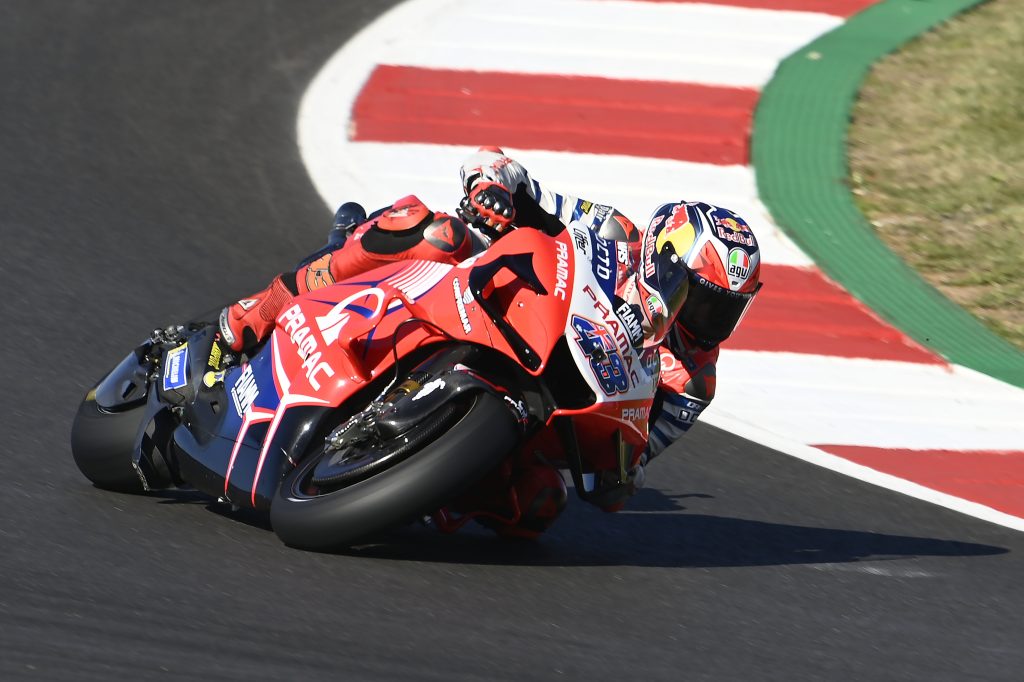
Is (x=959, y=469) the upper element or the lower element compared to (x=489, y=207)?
Result: lower

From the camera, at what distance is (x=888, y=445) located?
630 cm

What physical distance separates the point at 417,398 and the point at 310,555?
550mm

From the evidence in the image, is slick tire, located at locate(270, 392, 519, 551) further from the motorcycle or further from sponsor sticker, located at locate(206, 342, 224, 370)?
sponsor sticker, located at locate(206, 342, 224, 370)

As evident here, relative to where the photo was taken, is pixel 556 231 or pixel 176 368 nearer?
pixel 556 231

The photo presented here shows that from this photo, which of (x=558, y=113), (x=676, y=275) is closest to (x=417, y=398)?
(x=676, y=275)

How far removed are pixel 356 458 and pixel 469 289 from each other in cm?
58

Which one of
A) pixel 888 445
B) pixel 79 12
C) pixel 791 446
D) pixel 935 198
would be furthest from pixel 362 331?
pixel 79 12

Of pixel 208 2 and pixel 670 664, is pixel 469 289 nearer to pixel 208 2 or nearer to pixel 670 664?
pixel 670 664

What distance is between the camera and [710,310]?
4555 millimetres

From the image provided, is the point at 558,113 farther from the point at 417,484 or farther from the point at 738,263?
the point at 417,484

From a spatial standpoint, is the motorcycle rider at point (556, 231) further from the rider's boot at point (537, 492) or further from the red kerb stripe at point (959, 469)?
the red kerb stripe at point (959, 469)

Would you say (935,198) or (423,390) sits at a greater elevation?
(423,390)

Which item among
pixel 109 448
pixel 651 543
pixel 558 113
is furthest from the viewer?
pixel 558 113

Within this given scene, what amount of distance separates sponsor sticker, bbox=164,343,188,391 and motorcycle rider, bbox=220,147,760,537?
0.15 meters
